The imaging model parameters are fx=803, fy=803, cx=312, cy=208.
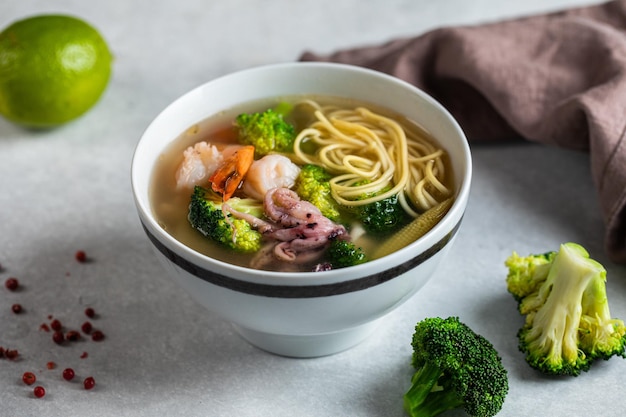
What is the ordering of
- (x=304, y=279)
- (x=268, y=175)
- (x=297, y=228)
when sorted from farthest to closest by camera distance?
(x=268, y=175), (x=297, y=228), (x=304, y=279)

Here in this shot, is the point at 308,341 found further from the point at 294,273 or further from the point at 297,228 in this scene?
the point at 294,273

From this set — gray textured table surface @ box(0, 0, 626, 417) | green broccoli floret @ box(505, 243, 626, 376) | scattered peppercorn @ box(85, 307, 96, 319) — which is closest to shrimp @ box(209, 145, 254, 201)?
gray textured table surface @ box(0, 0, 626, 417)

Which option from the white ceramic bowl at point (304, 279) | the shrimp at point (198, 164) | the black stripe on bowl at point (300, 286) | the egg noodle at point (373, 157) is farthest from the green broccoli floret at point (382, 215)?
the shrimp at point (198, 164)

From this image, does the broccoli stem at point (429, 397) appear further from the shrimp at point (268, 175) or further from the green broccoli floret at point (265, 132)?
the green broccoli floret at point (265, 132)

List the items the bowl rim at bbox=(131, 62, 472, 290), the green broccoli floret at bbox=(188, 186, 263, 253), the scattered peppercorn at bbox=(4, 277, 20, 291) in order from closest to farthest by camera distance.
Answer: the bowl rim at bbox=(131, 62, 472, 290)
the green broccoli floret at bbox=(188, 186, 263, 253)
the scattered peppercorn at bbox=(4, 277, 20, 291)

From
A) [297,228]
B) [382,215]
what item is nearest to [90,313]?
[297,228]

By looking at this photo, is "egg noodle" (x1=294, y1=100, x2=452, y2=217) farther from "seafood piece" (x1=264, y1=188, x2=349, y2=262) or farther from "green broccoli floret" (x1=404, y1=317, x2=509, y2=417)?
"green broccoli floret" (x1=404, y1=317, x2=509, y2=417)
